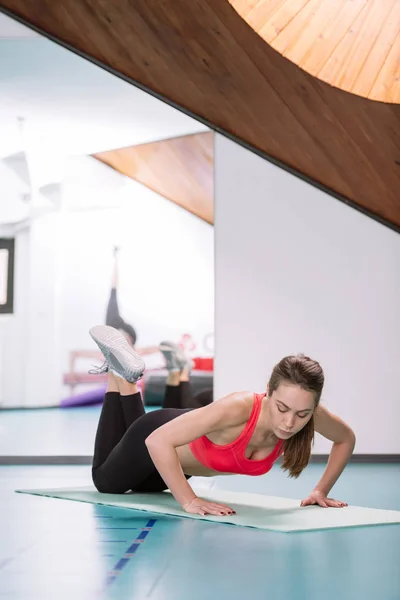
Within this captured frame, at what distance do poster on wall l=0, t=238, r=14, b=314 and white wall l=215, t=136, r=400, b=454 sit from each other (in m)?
1.10

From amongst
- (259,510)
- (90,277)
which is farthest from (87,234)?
(259,510)

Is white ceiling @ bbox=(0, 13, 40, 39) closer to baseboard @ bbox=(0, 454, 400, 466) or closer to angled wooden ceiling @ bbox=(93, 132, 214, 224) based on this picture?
angled wooden ceiling @ bbox=(93, 132, 214, 224)

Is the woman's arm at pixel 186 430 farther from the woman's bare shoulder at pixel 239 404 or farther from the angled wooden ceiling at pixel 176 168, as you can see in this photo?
the angled wooden ceiling at pixel 176 168

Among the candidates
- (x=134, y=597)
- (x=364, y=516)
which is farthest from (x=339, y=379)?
(x=134, y=597)

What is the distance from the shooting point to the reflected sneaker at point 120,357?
3.20 metres

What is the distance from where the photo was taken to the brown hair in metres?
2.46

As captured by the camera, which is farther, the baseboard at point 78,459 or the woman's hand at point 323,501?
the baseboard at point 78,459

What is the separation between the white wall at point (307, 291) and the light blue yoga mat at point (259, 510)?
1.69 metres

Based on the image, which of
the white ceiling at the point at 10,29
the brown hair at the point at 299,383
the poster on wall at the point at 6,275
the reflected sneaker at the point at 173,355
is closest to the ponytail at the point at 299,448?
the brown hair at the point at 299,383

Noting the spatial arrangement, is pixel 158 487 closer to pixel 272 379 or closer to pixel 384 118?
pixel 272 379

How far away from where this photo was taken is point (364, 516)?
2760mm

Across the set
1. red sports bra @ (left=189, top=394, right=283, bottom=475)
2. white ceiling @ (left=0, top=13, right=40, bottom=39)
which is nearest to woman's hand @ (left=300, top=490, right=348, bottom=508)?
red sports bra @ (left=189, top=394, right=283, bottom=475)

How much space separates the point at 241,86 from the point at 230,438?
266 cm

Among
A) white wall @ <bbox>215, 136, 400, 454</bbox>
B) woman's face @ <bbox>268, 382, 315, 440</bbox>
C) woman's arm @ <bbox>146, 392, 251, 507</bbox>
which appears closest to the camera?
woman's face @ <bbox>268, 382, 315, 440</bbox>
